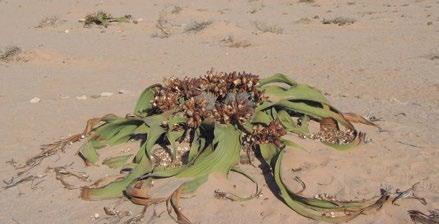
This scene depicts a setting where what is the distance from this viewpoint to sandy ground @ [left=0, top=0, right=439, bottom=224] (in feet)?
10.6

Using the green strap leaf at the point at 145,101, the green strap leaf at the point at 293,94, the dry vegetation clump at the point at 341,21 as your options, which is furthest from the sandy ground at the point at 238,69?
the green strap leaf at the point at 145,101

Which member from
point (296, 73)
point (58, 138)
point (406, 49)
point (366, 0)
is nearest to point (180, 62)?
point (296, 73)

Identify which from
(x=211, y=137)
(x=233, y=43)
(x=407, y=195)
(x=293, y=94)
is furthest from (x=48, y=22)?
(x=407, y=195)

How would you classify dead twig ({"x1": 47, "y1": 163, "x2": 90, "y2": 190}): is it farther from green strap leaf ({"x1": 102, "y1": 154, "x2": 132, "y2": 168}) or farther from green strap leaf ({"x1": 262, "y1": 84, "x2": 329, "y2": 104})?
green strap leaf ({"x1": 262, "y1": 84, "x2": 329, "y2": 104})

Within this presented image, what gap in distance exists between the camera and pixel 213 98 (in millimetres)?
3682

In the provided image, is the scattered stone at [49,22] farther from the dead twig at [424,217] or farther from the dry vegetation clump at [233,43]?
the dead twig at [424,217]

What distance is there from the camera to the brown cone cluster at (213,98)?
11.5 feet

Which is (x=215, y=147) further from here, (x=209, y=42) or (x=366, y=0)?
(x=366, y=0)

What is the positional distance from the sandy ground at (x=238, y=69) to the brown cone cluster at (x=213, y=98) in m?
0.42

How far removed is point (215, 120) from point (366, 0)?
39.3ft

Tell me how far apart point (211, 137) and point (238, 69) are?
4059 millimetres

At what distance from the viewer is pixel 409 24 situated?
1059 cm

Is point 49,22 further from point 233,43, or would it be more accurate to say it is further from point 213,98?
point 213,98

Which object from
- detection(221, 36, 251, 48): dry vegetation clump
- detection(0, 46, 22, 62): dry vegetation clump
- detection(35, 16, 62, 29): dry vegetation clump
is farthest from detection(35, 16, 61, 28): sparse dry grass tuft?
detection(221, 36, 251, 48): dry vegetation clump
